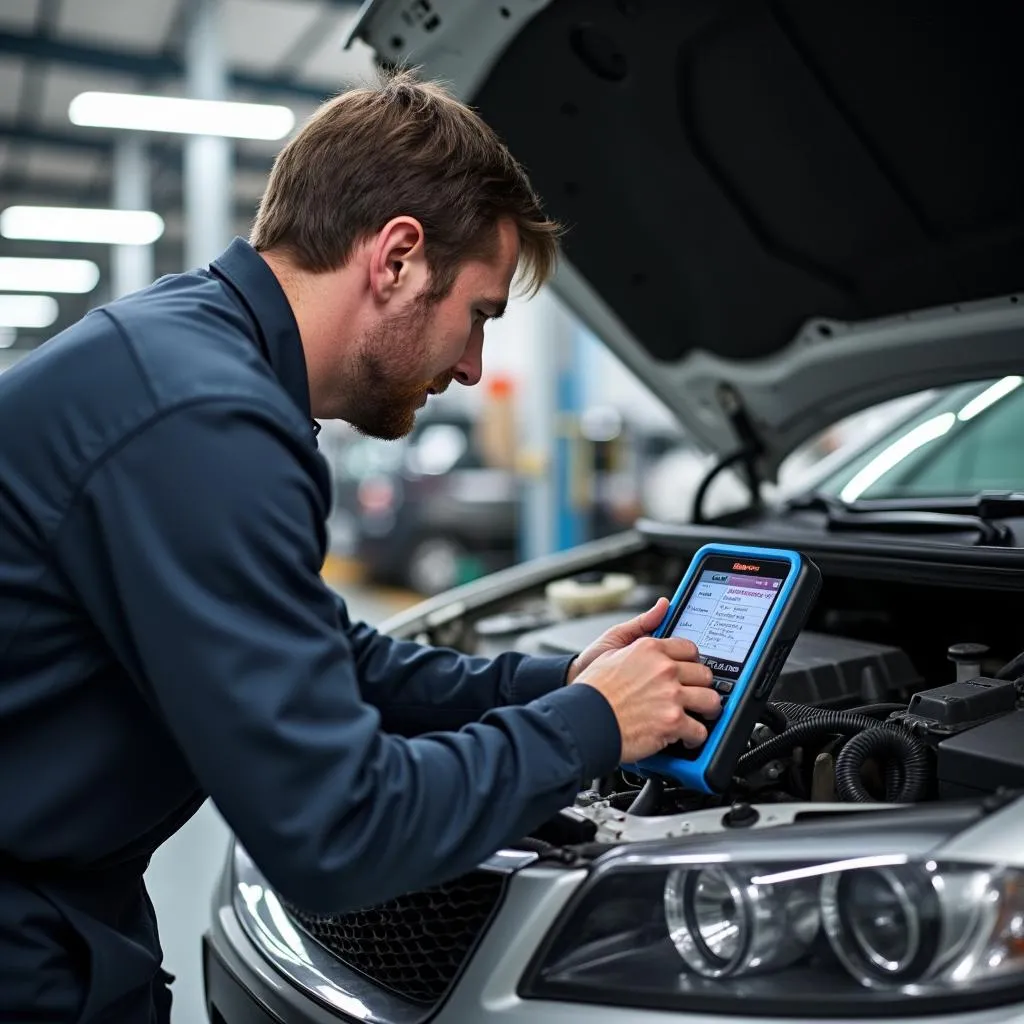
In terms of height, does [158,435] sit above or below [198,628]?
above

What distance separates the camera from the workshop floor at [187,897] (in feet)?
7.59

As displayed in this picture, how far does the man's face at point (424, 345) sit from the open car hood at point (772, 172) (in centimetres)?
74

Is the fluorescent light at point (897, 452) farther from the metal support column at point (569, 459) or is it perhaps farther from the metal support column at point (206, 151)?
the metal support column at point (206, 151)

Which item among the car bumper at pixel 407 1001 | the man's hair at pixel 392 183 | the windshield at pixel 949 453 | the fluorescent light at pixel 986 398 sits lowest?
the car bumper at pixel 407 1001

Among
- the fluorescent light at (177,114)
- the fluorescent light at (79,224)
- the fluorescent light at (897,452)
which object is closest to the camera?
the fluorescent light at (897,452)

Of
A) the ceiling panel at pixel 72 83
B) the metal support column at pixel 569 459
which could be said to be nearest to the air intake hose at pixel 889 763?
the metal support column at pixel 569 459

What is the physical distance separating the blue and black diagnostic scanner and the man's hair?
1.62 feet

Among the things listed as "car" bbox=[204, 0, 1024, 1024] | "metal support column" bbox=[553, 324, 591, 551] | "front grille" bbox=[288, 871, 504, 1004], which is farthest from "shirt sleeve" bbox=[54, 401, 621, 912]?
"metal support column" bbox=[553, 324, 591, 551]

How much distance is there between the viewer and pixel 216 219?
6.68 meters

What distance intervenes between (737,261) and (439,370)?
1155 mm

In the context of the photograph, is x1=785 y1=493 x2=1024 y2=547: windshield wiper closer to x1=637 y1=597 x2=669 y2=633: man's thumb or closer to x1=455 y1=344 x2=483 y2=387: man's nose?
x1=637 y1=597 x2=669 y2=633: man's thumb

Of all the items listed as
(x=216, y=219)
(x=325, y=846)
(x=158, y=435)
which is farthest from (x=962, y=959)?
(x=216, y=219)

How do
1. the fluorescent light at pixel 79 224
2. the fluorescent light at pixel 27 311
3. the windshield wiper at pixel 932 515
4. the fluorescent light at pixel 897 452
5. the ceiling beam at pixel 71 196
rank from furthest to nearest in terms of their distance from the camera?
the fluorescent light at pixel 27 311, the ceiling beam at pixel 71 196, the fluorescent light at pixel 79 224, the fluorescent light at pixel 897 452, the windshield wiper at pixel 932 515

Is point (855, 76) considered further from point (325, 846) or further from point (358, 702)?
point (325, 846)
